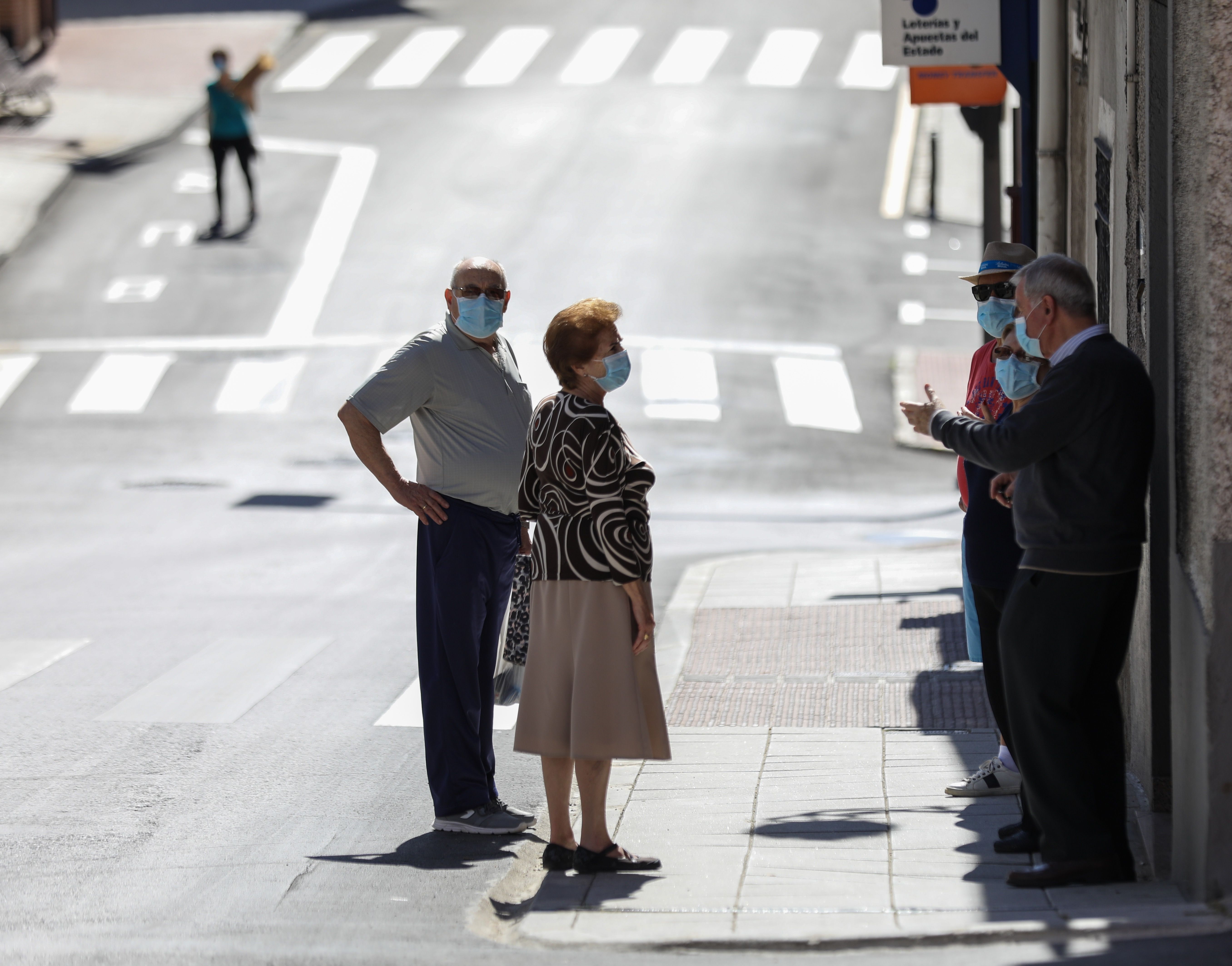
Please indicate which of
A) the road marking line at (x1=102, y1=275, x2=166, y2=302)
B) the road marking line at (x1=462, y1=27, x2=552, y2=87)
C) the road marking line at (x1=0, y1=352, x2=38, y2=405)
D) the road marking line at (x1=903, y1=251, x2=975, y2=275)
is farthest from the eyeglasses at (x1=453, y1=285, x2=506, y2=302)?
the road marking line at (x1=462, y1=27, x2=552, y2=87)

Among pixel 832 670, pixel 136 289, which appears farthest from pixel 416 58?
pixel 832 670

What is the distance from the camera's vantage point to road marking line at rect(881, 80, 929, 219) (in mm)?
25281

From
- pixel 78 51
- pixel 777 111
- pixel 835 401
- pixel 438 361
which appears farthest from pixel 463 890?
pixel 78 51

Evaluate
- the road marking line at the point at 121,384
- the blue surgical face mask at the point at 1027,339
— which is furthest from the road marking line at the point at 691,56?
the blue surgical face mask at the point at 1027,339

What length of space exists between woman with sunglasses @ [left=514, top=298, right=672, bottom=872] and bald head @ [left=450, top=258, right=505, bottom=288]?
0.77 meters

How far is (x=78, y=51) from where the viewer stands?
3375 cm

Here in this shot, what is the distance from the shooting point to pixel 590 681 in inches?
229

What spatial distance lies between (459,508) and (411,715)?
215 cm

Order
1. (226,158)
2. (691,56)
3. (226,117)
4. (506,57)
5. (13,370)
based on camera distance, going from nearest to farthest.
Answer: (13,370) < (226,117) < (226,158) < (691,56) < (506,57)

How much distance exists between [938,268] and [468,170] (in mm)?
7439

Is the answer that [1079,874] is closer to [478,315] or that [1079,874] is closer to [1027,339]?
[1027,339]

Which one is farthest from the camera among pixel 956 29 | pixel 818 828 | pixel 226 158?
pixel 226 158

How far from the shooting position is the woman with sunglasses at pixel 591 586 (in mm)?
5801

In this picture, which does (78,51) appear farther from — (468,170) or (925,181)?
(925,181)
